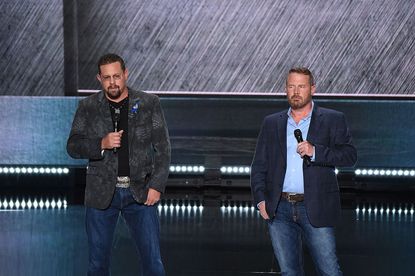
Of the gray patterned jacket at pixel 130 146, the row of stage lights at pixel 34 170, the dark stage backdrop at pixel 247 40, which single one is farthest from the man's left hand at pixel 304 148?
the dark stage backdrop at pixel 247 40

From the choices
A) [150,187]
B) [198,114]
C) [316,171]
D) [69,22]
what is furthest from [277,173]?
[69,22]

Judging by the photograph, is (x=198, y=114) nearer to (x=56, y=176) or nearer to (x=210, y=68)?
(x=210, y=68)

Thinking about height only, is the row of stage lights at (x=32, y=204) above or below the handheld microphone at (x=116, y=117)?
below

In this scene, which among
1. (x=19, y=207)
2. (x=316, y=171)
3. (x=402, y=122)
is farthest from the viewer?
(x=402, y=122)

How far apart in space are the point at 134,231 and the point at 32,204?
231 inches

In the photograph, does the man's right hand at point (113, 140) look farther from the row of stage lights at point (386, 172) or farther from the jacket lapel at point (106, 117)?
the row of stage lights at point (386, 172)

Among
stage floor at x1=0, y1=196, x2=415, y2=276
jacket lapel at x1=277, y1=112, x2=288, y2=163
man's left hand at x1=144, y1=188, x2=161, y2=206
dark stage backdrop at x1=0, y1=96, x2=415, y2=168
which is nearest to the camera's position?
jacket lapel at x1=277, y1=112, x2=288, y2=163

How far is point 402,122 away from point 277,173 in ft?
23.0

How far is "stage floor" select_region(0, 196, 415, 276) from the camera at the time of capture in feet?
23.6

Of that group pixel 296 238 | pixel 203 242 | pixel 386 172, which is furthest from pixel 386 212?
pixel 296 238

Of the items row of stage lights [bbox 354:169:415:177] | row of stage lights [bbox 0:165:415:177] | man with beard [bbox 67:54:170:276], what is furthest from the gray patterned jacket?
row of stage lights [bbox 354:169:415:177]

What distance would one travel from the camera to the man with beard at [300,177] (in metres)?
4.81

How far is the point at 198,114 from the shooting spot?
11.8m

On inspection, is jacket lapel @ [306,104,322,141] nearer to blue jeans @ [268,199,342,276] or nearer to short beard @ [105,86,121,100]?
blue jeans @ [268,199,342,276]
